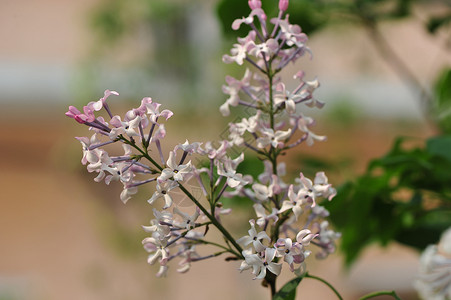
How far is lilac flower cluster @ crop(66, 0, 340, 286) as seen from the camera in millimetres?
142

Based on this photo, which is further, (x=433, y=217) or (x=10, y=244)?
(x=10, y=244)

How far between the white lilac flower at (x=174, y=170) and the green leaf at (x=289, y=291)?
43mm

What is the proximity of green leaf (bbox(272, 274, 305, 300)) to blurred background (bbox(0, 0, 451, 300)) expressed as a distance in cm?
56

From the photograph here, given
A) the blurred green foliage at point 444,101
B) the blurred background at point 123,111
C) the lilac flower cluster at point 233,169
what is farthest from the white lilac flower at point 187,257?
the blurred background at point 123,111

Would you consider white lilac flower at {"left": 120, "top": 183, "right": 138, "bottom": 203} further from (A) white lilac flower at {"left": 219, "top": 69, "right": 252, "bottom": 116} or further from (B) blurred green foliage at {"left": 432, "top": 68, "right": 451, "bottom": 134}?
(B) blurred green foliage at {"left": 432, "top": 68, "right": 451, "bottom": 134}

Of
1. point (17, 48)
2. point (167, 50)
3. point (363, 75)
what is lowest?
point (167, 50)

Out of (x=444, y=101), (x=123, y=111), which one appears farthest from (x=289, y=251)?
(x=123, y=111)

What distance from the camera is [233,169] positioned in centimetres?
16

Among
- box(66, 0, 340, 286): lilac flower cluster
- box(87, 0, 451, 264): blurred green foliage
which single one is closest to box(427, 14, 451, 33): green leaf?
box(87, 0, 451, 264): blurred green foliage

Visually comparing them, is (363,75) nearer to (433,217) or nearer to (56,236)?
(56,236)

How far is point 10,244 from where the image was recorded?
58.9 inches

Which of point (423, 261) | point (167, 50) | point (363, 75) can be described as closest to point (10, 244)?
point (167, 50)

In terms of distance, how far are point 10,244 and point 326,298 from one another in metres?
0.79

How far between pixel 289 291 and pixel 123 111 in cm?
62
